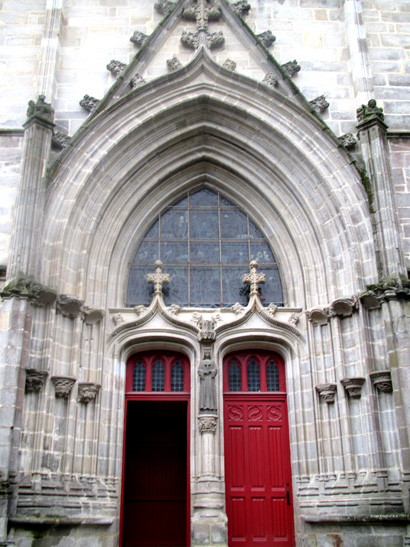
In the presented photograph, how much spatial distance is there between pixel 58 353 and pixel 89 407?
990 mm

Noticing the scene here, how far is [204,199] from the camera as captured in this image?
42.1 feet

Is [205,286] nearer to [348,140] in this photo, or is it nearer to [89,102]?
[348,140]

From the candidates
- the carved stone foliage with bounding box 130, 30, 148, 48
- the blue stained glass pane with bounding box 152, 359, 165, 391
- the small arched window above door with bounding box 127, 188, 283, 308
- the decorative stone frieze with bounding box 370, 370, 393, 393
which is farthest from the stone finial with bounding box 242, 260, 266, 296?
the carved stone foliage with bounding box 130, 30, 148, 48

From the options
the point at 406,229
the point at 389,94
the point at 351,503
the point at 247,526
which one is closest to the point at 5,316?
the point at 247,526

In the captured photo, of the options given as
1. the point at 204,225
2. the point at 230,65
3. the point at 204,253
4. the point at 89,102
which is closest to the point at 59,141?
the point at 89,102

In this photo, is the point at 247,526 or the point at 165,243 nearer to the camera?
the point at 247,526

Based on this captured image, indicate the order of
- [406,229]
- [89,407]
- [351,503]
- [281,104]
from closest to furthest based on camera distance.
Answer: [351,503] < [89,407] < [406,229] < [281,104]

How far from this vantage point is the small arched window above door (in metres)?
11.9

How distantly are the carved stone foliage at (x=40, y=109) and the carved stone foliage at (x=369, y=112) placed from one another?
5.36 metres

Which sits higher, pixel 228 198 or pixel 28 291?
pixel 228 198

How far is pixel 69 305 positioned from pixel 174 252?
2.58 meters

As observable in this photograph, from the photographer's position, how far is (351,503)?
9.66m

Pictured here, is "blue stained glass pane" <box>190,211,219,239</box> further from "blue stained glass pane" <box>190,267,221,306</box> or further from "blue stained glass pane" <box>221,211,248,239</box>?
"blue stained glass pane" <box>190,267,221,306</box>

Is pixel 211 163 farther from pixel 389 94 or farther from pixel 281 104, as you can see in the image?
pixel 389 94
